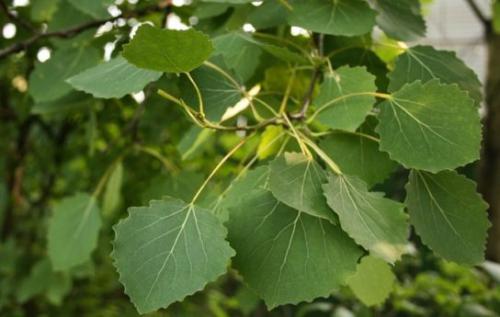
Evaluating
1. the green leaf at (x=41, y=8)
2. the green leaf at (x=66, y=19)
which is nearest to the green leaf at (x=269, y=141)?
the green leaf at (x=66, y=19)

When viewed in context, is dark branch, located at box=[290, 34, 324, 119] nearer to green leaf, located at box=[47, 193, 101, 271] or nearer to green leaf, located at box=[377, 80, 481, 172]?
green leaf, located at box=[377, 80, 481, 172]

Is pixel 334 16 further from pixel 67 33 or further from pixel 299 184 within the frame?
pixel 67 33

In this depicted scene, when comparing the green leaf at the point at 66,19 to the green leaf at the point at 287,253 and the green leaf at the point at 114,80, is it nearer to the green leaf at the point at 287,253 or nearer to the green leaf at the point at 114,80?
the green leaf at the point at 114,80

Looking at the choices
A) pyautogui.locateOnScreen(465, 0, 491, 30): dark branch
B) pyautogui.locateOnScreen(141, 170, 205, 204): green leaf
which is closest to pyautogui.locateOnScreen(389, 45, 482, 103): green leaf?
pyautogui.locateOnScreen(141, 170, 205, 204): green leaf

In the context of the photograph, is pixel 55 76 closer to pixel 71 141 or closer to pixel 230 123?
pixel 230 123

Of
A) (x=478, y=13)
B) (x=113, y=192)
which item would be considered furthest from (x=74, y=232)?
(x=478, y=13)

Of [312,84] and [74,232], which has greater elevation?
[312,84]
